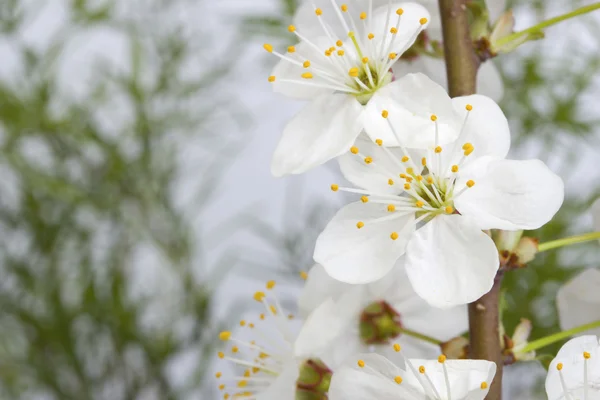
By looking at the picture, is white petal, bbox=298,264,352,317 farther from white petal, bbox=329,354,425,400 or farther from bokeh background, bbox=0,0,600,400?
bokeh background, bbox=0,0,600,400

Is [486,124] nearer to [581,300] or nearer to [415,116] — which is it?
[415,116]

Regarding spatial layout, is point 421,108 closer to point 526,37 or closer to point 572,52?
point 526,37

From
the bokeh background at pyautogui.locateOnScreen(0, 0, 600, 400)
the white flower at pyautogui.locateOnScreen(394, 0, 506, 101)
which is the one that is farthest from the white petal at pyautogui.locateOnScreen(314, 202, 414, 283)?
the bokeh background at pyautogui.locateOnScreen(0, 0, 600, 400)

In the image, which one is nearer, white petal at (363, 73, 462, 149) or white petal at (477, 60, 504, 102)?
white petal at (363, 73, 462, 149)

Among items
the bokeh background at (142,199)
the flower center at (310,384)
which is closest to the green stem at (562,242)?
the flower center at (310,384)

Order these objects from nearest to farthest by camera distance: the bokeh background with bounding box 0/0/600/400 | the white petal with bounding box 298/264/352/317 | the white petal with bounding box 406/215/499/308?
the white petal with bounding box 406/215/499/308, the white petal with bounding box 298/264/352/317, the bokeh background with bounding box 0/0/600/400

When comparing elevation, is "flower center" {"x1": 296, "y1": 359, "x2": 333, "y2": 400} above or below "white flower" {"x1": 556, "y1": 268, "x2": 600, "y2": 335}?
below
